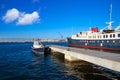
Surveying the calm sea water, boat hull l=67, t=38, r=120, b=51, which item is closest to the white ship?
boat hull l=67, t=38, r=120, b=51

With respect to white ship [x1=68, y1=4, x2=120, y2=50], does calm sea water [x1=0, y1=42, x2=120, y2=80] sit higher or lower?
lower

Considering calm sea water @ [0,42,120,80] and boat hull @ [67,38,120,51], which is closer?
calm sea water @ [0,42,120,80]

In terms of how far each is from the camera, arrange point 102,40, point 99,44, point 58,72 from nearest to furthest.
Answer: point 58,72, point 102,40, point 99,44

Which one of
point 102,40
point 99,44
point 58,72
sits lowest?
point 58,72

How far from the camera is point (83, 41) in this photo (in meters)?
70.8

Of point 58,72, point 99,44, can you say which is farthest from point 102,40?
point 58,72

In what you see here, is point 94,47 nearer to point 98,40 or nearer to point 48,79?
point 98,40

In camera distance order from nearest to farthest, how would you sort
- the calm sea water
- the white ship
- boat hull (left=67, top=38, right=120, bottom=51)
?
the calm sea water < boat hull (left=67, top=38, right=120, bottom=51) < the white ship

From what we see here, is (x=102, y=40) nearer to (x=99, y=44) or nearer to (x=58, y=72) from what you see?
(x=99, y=44)

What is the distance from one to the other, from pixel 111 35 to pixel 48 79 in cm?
2948

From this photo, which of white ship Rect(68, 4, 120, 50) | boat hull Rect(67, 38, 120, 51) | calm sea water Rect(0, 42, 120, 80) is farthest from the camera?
white ship Rect(68, 4, 120, 50)

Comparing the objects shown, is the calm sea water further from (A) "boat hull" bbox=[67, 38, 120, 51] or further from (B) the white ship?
(B) the white ship

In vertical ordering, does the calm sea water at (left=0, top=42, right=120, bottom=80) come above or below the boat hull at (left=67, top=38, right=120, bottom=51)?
below

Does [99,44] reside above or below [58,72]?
above
